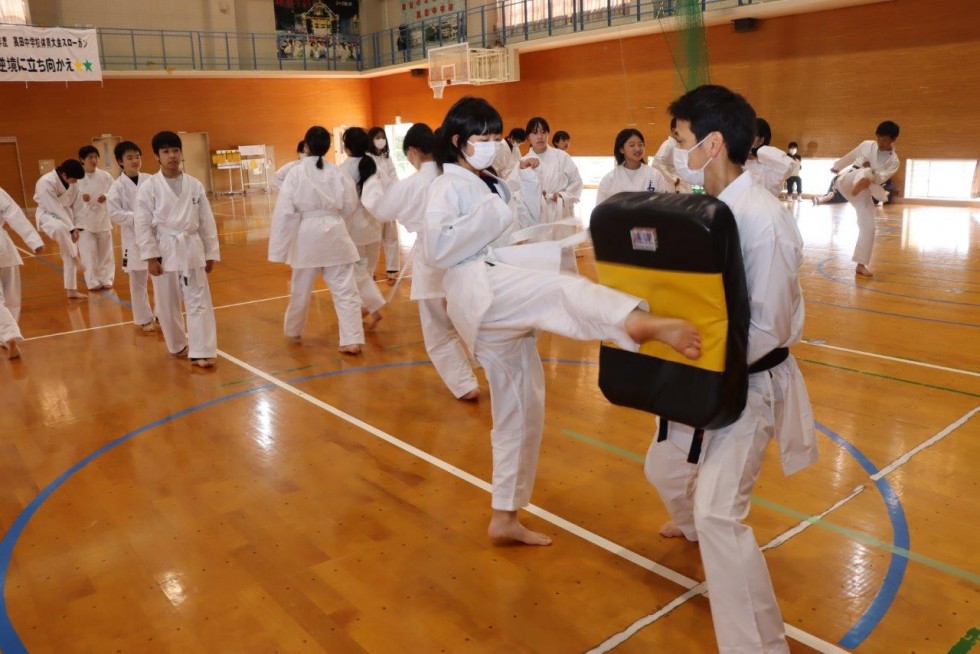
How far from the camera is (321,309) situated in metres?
8.23

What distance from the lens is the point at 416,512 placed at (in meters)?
3.71

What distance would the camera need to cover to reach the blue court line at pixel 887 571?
2.66 meters

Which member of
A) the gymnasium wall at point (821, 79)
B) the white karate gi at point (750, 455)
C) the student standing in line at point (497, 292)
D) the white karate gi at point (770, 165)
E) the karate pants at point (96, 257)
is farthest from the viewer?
the gymnasium wall at point (821, 79)

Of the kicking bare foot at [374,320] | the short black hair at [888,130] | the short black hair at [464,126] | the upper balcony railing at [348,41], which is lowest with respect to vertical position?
the kicking bare foot at [374,320]

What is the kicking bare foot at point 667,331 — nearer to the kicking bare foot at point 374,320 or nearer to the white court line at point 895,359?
the white court line at point 895,359

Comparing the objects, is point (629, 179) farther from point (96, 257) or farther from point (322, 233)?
point (96, 257)

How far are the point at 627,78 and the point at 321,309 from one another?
44.2 feet

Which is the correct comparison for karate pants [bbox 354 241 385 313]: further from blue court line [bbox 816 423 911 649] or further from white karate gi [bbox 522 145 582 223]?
blue court line [bbox 816 423 911 649]

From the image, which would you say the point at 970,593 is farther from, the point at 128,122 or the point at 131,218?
the point at 128,122

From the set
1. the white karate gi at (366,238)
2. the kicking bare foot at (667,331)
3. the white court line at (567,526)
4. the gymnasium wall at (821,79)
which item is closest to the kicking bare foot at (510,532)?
the white court line at (567,526)

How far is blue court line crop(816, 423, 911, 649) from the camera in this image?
266cm

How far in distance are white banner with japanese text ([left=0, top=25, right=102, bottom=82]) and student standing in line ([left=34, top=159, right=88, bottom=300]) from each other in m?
10.5

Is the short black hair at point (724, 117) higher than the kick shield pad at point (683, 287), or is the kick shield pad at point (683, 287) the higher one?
the short black hair at point (724, 117)

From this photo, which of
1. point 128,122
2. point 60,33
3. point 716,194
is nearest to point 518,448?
point 716,194
